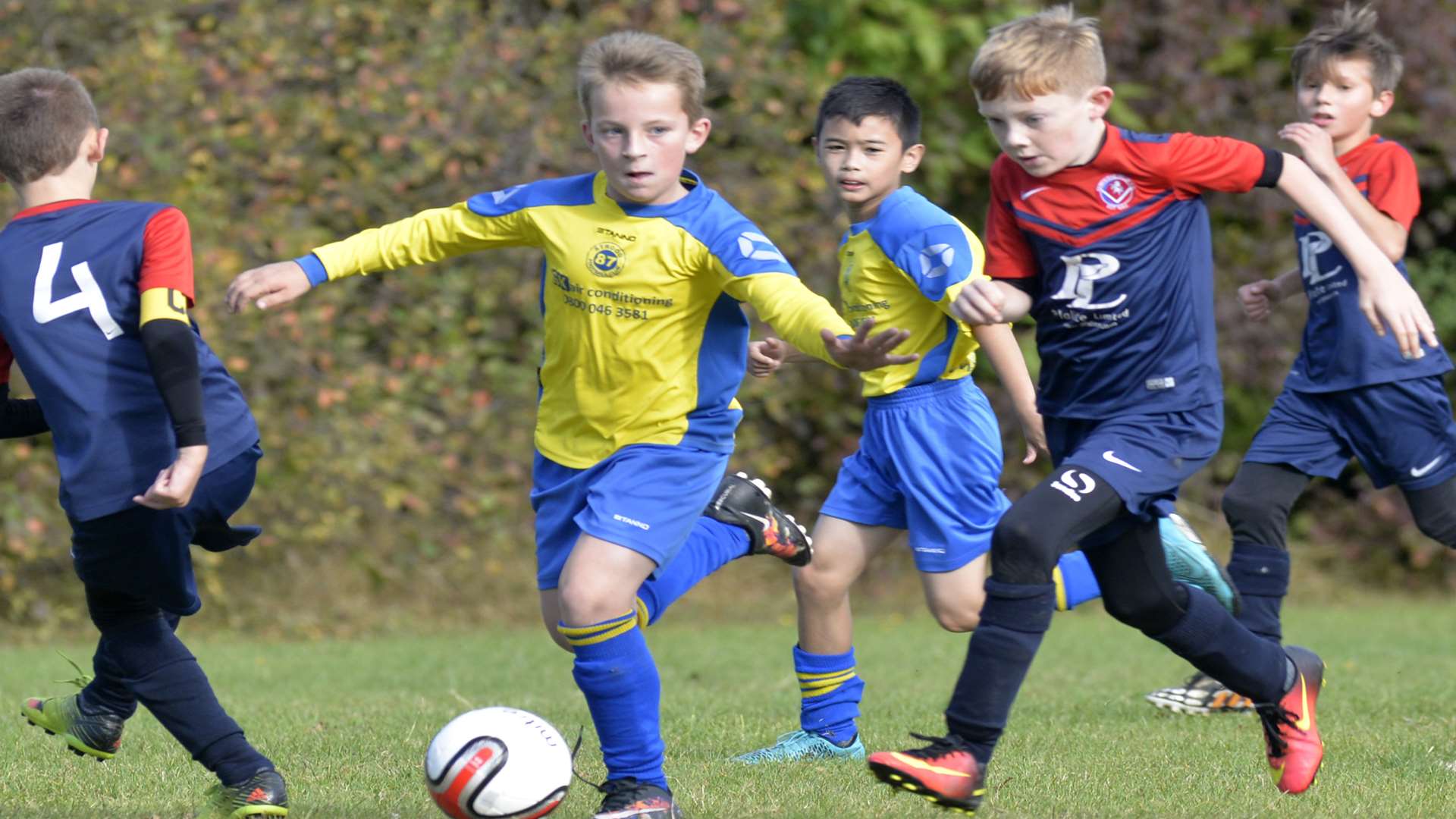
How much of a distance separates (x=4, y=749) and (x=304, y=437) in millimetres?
4385

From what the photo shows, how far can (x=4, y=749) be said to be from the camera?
511cm

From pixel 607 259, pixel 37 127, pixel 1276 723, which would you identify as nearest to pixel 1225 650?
pixel 1276 723

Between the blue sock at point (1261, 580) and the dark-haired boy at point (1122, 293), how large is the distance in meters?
1.44

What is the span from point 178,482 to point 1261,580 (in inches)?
140

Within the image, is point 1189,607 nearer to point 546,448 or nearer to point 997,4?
point 546,448

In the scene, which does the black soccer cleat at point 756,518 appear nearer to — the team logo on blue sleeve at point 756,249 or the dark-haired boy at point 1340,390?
the team logo on blue sleeve at point 756,249

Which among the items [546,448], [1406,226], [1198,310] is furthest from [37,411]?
[1406,226]

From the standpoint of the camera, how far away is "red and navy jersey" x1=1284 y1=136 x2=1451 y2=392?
215 inches

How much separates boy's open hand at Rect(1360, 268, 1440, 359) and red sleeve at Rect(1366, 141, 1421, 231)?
54.1 inches

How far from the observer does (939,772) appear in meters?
3.63

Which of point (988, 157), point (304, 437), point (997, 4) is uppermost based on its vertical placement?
point (997, 4)

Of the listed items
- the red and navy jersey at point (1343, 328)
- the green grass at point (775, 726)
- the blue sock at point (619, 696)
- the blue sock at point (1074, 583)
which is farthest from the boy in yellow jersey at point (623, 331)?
the red and navy jersey at point (1343, 328)

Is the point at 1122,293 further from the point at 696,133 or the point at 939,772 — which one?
the point at 939,772

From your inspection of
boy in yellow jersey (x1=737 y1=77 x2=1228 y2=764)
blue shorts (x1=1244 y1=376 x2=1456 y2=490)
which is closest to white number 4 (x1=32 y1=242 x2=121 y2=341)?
boy in yellow jersey (x1=737 y1=77 x2=1228 y2=764)
